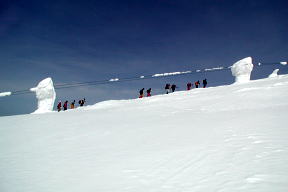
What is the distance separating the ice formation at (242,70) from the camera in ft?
89.5

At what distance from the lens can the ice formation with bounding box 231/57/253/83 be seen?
27280 millimetres

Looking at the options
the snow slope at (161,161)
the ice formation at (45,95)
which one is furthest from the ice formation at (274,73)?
the ice formation at (45,95)

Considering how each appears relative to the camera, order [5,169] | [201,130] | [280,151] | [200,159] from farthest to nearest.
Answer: [201,130]
[5,169]
[200,159]
[280,151]

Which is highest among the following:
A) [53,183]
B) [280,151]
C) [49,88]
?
[49,88]

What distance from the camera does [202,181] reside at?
3.75 meters

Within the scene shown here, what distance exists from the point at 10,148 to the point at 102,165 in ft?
15.1

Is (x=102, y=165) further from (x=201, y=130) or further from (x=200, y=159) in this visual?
(x=201, y=130)

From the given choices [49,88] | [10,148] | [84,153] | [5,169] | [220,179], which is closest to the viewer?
[220,179]

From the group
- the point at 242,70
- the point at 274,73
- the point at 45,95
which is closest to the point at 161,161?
the point at 45,95

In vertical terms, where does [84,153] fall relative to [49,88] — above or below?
below

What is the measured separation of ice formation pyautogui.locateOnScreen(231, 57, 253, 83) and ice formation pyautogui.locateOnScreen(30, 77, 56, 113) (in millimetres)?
21083

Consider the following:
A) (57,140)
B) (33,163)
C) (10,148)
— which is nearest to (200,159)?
(33,163)

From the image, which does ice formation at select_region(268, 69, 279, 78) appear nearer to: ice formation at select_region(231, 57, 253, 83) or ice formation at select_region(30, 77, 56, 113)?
ice formation at select_region(231, 57, 253, 83)

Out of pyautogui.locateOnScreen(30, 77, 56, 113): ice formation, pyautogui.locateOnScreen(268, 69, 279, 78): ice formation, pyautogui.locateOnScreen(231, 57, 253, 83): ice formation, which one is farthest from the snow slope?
pyautogui.locateOnScreen(268, 69, 279, 78): ice formation
